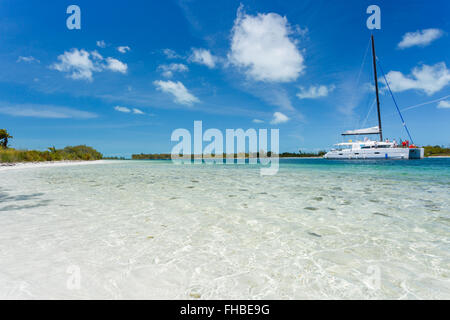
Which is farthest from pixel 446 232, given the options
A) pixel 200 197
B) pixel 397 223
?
pixel 200 197

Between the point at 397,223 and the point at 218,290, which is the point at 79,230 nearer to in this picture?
the point at 218,290

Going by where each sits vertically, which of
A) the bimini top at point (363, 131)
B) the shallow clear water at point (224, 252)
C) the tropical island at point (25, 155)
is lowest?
the shallow clear water at point (224, 252)

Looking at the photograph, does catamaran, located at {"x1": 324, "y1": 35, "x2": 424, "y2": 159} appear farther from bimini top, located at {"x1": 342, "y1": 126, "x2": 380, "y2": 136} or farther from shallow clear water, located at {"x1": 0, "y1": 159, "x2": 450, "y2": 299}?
shallow clear water, located at {"x1": 0, "y1": 159, "x2": 450, "y2": 299}

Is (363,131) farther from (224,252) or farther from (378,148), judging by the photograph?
(224,252)

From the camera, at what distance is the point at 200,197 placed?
693cm

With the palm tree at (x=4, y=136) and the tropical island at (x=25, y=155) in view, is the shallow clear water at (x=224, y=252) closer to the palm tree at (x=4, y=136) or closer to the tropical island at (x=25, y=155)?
the tropical island at (x=25, y=155)

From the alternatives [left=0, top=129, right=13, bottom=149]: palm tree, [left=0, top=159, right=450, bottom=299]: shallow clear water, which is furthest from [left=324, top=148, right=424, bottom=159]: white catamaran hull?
[left=0, top=129, right=13, bottom=149]: palm tree

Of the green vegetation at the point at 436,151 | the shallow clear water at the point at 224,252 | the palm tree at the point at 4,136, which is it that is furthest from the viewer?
the green vegetation at the point at 436,151

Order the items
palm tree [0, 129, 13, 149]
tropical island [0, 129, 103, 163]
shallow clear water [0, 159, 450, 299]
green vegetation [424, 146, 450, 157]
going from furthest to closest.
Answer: green vegetation [424, 146, 450, 157]
palm tree [0, 129, 13, 149]
tropical island [0, 129, 103, 163]
shallow clear water [0, 159, 450, 299]

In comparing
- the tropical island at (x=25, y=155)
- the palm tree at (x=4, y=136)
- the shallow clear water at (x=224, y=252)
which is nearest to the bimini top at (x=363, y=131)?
the shallow clear water at (x=224, y=252)

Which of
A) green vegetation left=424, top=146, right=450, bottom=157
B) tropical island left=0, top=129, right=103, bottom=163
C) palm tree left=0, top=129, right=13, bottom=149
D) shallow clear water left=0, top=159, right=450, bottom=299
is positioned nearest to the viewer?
shallow clear water left=0, top=159, right=450, bottom=299

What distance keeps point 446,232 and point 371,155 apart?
54266mm
